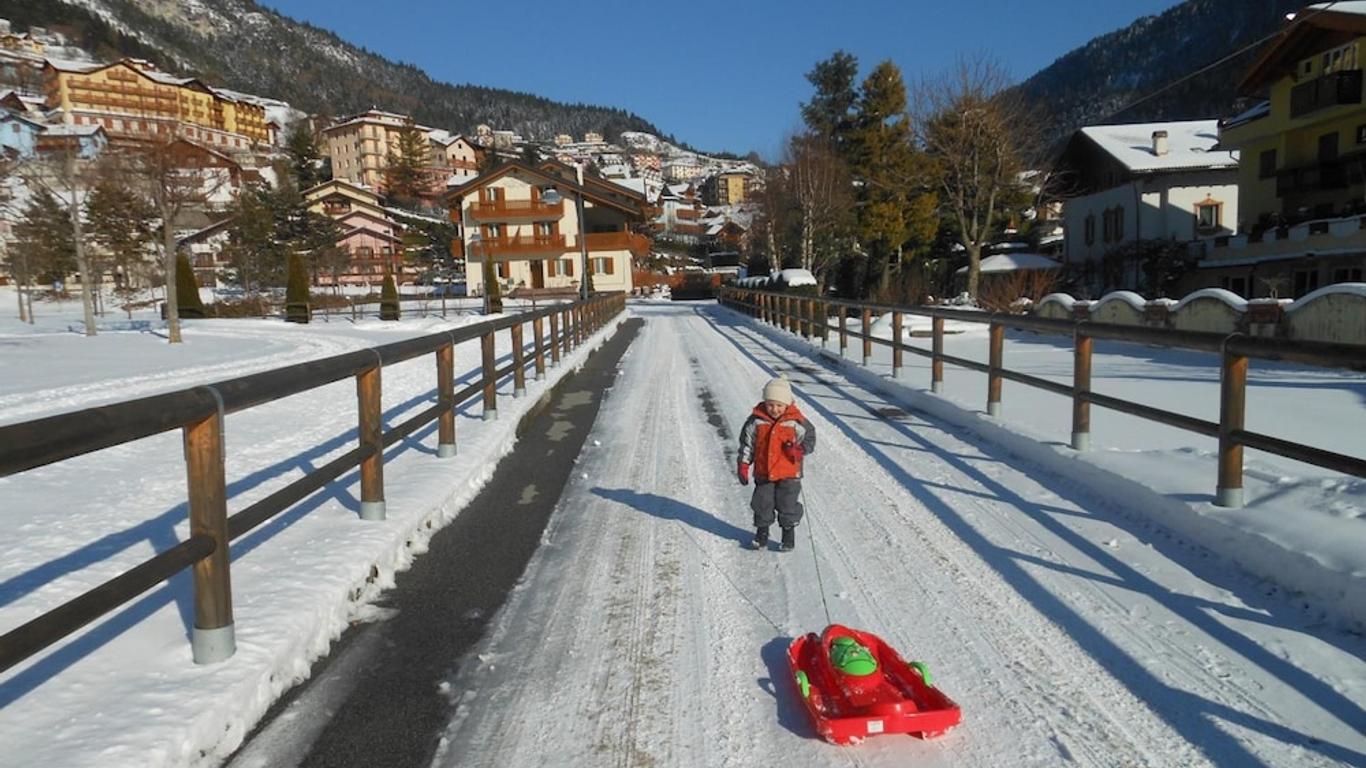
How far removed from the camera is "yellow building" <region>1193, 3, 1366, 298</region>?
2736 cm

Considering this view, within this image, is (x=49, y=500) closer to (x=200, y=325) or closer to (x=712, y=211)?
(x=200, y=325)

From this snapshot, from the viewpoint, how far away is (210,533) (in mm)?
3219

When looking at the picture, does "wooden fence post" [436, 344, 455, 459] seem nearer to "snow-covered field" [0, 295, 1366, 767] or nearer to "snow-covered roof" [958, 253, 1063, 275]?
"snow-covered field" [0, 295, 1366, 767]

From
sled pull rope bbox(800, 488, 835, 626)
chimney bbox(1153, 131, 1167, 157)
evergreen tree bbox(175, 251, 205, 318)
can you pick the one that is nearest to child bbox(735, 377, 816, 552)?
sled pull rope bbox(800, 488, 835, 626)

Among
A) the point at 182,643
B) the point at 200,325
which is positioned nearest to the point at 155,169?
the point at 200,325

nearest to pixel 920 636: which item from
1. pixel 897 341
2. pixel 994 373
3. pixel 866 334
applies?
pixel 994 373

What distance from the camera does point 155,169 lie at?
93.9 feet

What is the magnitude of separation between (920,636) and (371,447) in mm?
3185

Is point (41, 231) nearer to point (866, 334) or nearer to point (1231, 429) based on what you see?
point (866, 334)

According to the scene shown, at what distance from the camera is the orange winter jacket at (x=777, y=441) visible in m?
4.90

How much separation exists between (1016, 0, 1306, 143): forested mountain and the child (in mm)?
62661

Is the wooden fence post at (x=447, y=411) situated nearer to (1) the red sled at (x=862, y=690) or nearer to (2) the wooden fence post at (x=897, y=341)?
(1) the red sled at (x=862, y=690)

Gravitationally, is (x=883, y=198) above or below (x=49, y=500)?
above

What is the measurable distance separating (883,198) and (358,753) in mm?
39925
